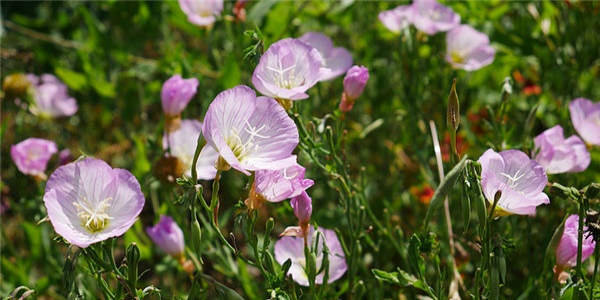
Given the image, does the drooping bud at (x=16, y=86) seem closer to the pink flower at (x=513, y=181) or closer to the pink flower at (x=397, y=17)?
the pink flower at (x=397, y=17)

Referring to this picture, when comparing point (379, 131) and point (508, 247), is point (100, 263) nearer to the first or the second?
point (508, 247)

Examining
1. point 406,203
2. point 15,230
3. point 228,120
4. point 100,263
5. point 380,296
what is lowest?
point 15,230

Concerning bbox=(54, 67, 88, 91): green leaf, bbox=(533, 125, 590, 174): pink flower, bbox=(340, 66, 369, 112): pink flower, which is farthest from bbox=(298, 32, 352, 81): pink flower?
bbox=(54, 67, 88, 91): green leaf

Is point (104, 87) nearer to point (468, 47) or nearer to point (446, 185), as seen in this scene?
point (468, 47)

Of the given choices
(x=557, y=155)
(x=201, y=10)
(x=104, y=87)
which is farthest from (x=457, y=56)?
(x=104, y=87)

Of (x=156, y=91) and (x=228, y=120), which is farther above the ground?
(x=228, y=120)

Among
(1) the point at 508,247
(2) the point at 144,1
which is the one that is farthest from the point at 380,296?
(2) the point at 144,1

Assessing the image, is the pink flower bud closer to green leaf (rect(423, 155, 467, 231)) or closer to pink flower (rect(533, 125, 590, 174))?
green leaf (rect(423, 155, 467, 231))
